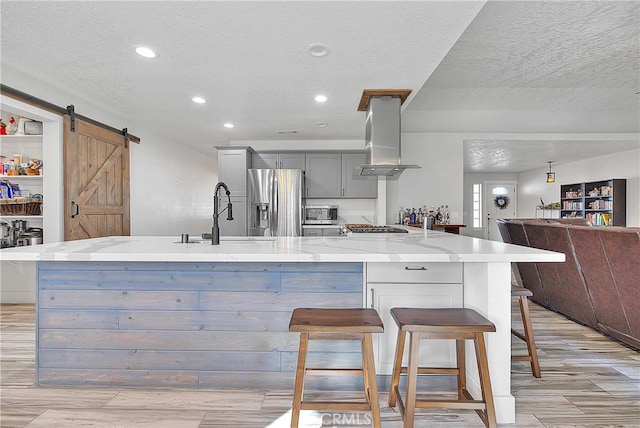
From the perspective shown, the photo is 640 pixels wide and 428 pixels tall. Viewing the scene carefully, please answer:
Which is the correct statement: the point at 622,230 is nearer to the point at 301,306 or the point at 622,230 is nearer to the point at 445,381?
the point at 445,381

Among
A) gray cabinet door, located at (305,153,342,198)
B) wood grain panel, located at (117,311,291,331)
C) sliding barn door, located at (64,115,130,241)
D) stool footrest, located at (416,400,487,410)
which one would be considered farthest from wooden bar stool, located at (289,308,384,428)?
gray cabinet door, located at (305,153,342,198)

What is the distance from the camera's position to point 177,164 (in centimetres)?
632

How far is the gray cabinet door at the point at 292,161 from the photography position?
5527mm

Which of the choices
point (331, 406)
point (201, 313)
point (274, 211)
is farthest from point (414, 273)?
point (274, 211)

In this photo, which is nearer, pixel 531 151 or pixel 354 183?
pixel 354 183

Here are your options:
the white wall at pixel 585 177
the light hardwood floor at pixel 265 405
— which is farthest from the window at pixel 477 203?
the light hardwood floor at pixel 265 405

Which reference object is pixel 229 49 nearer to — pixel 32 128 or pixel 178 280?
pixel 178 280

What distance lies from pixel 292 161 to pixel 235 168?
91 centimetres

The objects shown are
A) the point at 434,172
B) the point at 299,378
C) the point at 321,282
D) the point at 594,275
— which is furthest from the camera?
the point at 434,172

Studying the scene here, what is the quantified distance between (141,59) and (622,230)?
3.81m

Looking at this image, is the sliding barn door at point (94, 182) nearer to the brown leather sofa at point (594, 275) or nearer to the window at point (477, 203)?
the brown leather sofa at point (594, 275)

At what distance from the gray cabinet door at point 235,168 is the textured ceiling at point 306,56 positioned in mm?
381
